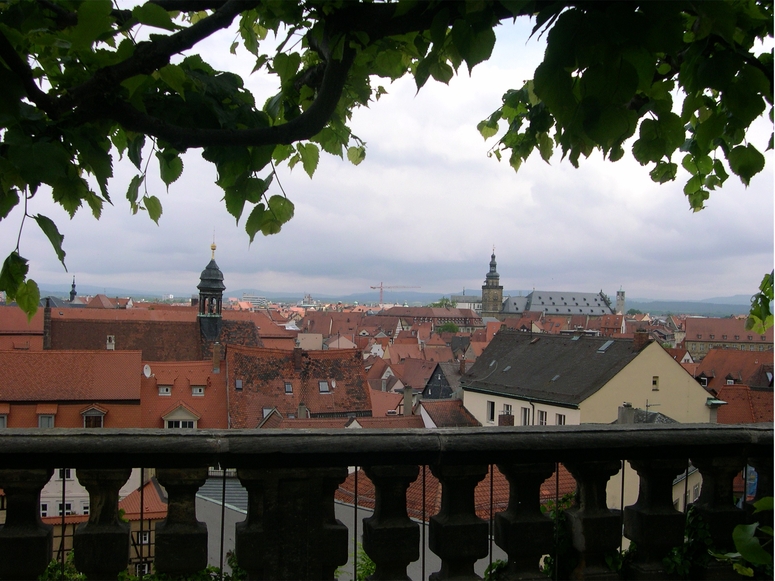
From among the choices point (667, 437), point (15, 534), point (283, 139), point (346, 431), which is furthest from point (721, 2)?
point (15, 534)

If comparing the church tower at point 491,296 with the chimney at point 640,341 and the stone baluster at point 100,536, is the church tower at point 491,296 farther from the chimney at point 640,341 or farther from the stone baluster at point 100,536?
the stone baluster at point 100,536

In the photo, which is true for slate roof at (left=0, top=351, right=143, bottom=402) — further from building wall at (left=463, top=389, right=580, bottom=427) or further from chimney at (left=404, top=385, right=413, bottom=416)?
building wall at (left=463, top=389, right=580, bottom=427)

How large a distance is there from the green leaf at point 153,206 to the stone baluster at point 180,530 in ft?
3.12

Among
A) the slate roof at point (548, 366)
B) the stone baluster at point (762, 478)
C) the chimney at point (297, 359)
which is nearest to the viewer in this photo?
the stone baluster at point (762, 478)

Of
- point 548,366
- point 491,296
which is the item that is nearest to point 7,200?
point 548,366

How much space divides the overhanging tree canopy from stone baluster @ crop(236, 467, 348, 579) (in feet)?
2.92

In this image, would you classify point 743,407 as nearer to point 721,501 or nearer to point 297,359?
point 297,359

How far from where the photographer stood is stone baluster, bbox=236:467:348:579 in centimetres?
245

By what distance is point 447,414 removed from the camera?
29422 mm

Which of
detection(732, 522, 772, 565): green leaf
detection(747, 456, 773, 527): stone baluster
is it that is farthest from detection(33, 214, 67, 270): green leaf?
detection(747, 456, 773, 527): stone baluster

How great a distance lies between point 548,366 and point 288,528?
29692 mm

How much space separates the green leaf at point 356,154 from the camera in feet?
11.3

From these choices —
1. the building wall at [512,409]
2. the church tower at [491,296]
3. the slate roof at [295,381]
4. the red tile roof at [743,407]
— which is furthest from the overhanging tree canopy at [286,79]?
the church tower at [491,296]

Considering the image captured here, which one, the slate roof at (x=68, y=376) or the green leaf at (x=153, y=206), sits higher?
the green leaf at (x=153, y=206)
